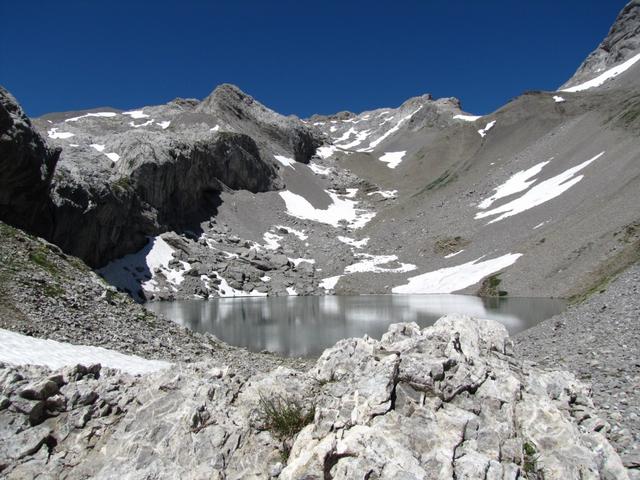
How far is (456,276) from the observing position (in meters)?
70.7

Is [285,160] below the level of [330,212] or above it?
above

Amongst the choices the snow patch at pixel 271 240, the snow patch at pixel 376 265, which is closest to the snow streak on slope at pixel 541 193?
the snow patch at pixel 376 265

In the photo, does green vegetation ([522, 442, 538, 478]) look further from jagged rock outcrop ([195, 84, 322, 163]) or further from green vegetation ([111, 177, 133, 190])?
jagged rock outcrop ([195, 84, 322, 163])

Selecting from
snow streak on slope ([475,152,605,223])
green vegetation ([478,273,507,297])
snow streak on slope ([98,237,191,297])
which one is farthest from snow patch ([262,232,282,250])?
green vegetation ([478,273,507,297])

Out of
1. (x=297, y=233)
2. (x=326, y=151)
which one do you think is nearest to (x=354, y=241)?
(x=297, y=233)

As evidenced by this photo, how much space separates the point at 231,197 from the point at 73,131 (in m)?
40.3

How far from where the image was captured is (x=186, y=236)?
291ft

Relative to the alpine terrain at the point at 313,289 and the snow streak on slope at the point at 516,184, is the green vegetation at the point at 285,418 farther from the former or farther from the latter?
the snow streak on slope at the point at 516,184

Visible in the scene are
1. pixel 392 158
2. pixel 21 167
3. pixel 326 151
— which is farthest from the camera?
pixel 326 151

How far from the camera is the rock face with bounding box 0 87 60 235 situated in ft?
125

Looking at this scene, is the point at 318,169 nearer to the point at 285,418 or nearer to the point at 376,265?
the point at 376,265

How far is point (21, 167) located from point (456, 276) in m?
55.2

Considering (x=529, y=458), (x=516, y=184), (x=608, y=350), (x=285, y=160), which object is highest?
(x=285, y=160)

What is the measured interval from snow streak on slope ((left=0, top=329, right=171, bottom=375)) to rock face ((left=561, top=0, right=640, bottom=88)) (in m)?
204
